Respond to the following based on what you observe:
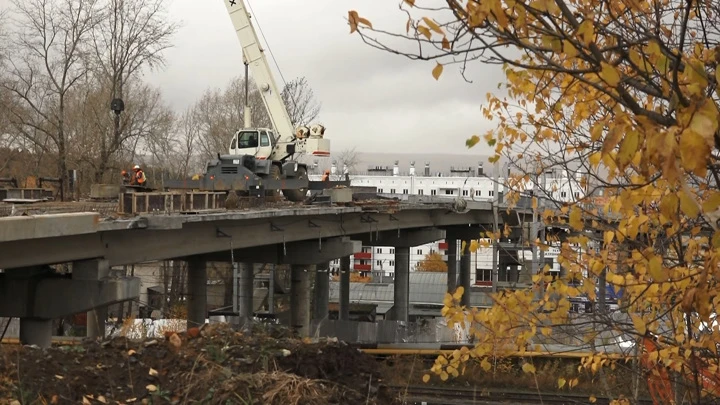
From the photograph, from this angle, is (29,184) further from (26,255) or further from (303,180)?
(26,255)

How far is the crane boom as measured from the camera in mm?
36156

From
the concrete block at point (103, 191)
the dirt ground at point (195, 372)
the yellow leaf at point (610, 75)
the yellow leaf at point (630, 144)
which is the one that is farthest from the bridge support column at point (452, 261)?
the yellow leaf at point (630, 144)

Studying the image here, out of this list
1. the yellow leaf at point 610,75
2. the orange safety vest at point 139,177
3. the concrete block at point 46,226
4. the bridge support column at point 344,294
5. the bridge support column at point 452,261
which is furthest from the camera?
the bridge support column at point 452,261

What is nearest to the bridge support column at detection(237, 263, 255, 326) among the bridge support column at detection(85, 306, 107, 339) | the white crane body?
the white crane body

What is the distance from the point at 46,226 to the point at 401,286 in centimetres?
3172

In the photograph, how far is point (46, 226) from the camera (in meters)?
16.7

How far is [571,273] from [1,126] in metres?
45.6

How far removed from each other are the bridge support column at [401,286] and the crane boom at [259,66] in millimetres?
12654

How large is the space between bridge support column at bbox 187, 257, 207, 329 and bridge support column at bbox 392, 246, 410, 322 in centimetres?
1248

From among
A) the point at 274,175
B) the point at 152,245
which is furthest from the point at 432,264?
the point at 152,245

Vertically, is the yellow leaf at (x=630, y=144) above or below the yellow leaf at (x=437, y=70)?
below

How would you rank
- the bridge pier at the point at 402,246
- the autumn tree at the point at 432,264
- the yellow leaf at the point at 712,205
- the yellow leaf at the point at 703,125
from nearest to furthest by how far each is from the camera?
the yellow leaf at the point at 703,125 → the yellow leaf at the point at 712,205 → the bridge pier at the point at 402,246 → the autumn tree at the point at 432,264

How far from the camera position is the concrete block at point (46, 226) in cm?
1575

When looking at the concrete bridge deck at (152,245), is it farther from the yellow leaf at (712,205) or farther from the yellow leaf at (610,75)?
the yellow leaf at (712,205)
